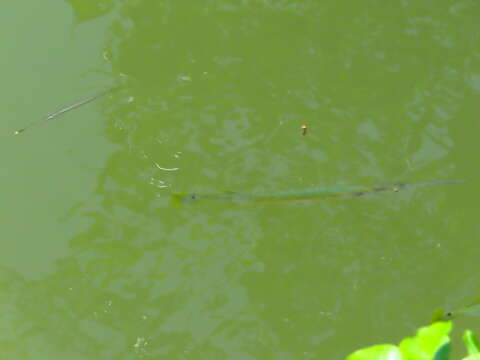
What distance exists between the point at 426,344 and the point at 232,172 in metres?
1.84

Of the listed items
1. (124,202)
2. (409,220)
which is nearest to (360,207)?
(409,220)

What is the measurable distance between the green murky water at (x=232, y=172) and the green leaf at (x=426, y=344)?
1.34m

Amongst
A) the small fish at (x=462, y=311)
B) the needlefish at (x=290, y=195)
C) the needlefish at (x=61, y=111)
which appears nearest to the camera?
the small fish at (x=462, y=311)

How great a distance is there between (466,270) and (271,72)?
1524 millimetres

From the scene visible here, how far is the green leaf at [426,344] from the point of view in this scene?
1.43 metres

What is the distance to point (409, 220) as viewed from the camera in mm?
3051

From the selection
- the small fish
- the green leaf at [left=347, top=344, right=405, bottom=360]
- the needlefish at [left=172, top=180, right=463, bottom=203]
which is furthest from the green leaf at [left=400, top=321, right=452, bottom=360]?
the needlefish at [left=172, top=180, right=463, bottom=203]

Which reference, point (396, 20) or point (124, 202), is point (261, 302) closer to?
point (124, 202)

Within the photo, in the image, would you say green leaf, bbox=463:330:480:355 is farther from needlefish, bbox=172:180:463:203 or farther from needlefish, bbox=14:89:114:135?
needlefish, bbox=14:89:114:135

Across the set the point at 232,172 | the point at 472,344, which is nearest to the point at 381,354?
the point at 472,344

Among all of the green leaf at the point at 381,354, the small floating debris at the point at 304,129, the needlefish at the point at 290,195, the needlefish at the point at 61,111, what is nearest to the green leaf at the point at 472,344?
the green leaf at the point at 381,354

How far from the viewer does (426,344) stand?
4.77 ft

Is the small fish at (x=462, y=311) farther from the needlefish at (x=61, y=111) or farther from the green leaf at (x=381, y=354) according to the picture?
the needlefish at (x=61, y=111)

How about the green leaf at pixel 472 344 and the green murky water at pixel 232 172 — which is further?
the green murky water at pixel 232 172
